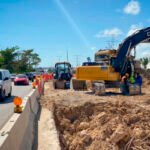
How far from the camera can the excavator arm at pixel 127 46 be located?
2067 centimetres

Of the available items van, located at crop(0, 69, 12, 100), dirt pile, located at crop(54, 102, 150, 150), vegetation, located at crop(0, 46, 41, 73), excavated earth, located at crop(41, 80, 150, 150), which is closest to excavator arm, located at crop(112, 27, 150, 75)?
excavated earth, located at crop(41, 80, 150, 150)

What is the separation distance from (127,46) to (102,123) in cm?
841

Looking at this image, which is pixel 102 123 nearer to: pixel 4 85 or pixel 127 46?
pixel 127 46

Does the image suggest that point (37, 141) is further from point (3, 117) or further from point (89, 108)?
point (89, 108)

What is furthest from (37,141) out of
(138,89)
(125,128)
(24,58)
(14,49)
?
(24,58)

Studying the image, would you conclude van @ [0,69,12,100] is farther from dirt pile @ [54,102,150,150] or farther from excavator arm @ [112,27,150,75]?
excavator arm @ [112,27,150,75]

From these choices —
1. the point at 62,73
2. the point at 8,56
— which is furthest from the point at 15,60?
the point at 62,73

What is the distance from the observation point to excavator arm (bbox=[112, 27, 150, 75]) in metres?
20.7

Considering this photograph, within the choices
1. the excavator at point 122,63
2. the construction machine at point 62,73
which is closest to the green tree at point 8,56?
the construction machine at point 62,73

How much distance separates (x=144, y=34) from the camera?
67.8ft

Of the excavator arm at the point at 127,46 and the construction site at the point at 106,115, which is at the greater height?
the excavator arm at the point at 127,46

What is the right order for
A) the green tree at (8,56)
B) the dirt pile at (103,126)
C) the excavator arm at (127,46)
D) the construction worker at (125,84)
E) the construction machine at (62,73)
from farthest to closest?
1. the green tree at (8,56)
2. the construction machine at (62,73)
3. the excavator arm at (127,46)
4. the construction worker at (125,84)
5. the dirt pile at (103,126)

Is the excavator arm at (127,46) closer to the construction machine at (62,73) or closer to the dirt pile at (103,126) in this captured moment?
the dirt pile at (103,126)

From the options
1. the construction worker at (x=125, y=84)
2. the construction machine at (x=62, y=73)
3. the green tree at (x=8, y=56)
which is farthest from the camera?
the green tree at (x=8, y=56)
